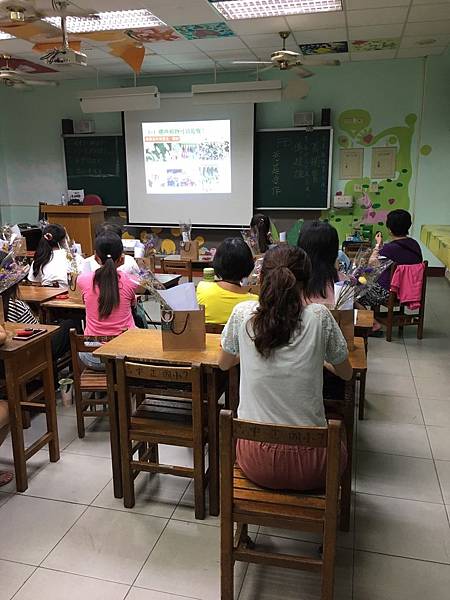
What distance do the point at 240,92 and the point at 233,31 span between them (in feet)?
3.36

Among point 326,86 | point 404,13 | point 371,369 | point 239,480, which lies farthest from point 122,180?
point 239,480

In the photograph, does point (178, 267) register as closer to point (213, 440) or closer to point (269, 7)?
point (269, 7)

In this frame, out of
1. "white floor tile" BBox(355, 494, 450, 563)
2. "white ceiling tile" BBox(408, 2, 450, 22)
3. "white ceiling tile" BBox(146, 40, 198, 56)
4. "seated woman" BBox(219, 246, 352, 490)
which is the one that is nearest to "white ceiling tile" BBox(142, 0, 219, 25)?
"white ceiling tile" BBox(146, 40, 198, 56)

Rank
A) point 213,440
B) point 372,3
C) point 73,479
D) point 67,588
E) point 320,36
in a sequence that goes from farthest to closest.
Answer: point 320,36
point 372,3
point 73,479
point 213,440
point 67,588

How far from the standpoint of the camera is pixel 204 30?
17.2ft

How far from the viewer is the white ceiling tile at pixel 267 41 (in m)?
5.47

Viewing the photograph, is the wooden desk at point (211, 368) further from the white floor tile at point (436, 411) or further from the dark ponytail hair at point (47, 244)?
the dark ponytail hair at point (47, 244)

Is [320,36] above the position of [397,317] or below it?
above

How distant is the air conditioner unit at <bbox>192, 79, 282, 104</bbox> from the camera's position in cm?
622

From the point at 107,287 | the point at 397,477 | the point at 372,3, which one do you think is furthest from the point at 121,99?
the point at 397,477

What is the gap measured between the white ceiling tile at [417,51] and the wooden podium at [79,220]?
15.8 feet

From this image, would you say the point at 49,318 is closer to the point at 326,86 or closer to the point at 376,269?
the point at 376,269

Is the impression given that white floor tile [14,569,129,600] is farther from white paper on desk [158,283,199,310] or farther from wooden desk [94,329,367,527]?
white paper on desk [158,283,199,310]

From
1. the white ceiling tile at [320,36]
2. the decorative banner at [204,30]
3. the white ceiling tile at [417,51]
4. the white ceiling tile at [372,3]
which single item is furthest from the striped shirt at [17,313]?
the white ceiling tile at [417,51]
